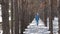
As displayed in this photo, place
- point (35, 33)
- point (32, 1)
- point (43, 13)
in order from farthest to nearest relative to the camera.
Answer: point (32, 1), point (43, 13), point (35, 33)

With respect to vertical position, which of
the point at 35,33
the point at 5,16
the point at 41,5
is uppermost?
the point at 41,5

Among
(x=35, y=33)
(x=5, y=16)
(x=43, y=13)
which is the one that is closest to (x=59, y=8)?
(x=5, y=16)

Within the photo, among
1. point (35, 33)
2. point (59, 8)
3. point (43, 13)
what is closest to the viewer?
point (59, 8)

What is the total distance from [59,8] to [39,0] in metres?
4.00

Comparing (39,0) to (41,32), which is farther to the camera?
(39,0)

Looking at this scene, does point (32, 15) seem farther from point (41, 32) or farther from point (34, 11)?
point (41, 32)

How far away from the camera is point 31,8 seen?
5.21 meters

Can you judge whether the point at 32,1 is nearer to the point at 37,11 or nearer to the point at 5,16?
the point at 37,11

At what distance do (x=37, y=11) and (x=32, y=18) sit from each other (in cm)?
30

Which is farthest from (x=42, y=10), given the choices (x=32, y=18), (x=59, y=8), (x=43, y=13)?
(x=59, y=8)

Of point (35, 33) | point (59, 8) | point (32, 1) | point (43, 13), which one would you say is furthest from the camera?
point (32, 1)

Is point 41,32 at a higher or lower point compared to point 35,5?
lower

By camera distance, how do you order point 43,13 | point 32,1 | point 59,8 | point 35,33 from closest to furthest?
point 59,8, point 35,33, point 43,13, point 32,1

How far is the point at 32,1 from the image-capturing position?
531 centimetres
